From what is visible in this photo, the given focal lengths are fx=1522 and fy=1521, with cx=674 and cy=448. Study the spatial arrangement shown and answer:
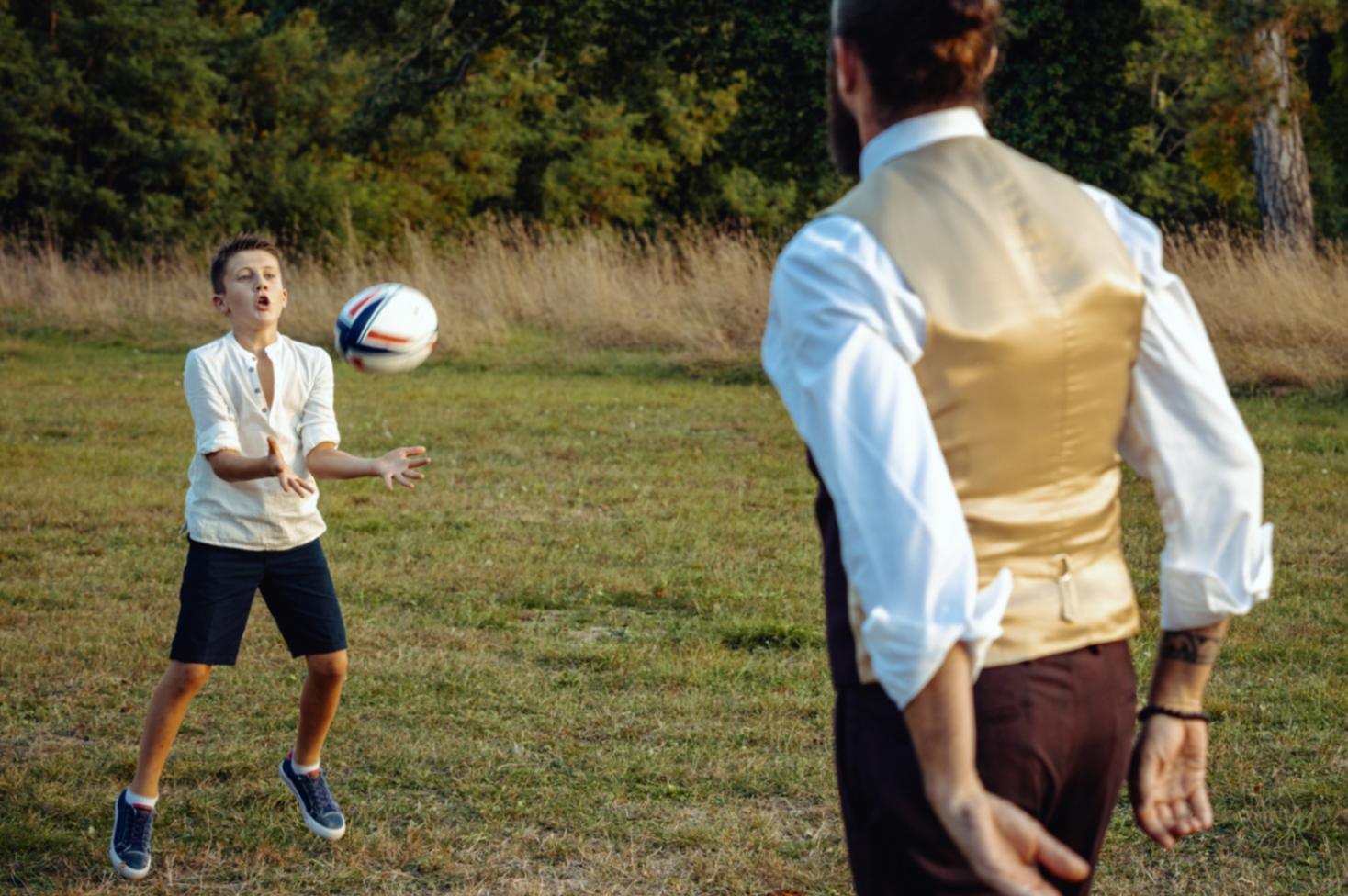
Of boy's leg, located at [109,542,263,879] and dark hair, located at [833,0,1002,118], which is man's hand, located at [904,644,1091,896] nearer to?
dark hair, located at [833,0,1002,118]

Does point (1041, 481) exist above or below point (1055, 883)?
above

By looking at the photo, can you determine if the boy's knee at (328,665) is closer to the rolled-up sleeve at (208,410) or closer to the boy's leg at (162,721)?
the boy's leg at (162,721)

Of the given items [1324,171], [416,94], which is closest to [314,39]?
[416,94]

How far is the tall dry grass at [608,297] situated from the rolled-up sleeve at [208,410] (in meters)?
10.6

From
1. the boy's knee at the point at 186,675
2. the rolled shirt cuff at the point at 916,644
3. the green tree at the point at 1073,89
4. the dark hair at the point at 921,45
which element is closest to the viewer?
the rolled shirt cuff at the point at 916,644

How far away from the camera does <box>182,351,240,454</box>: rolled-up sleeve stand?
3.88 meters

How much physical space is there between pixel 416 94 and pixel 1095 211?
23.8m

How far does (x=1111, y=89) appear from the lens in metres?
20.4

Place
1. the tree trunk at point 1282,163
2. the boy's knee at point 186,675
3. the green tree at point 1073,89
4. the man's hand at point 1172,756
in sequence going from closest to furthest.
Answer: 1. the man's hand at point 1172,756
2. the boy's knee at point 186,675
3. the tree trunk at point 1282,163
4. the green tree at point 1073,89

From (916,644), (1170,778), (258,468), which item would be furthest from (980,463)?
(258,468)

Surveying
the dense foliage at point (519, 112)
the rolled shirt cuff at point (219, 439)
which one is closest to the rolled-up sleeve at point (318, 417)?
the rolled shirt cuff at point (219, 439)

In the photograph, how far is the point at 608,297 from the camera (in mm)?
17203

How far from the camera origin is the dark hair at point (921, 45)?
5.49ft

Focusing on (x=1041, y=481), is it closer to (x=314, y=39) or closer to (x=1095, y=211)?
(x=1095, y=211)
